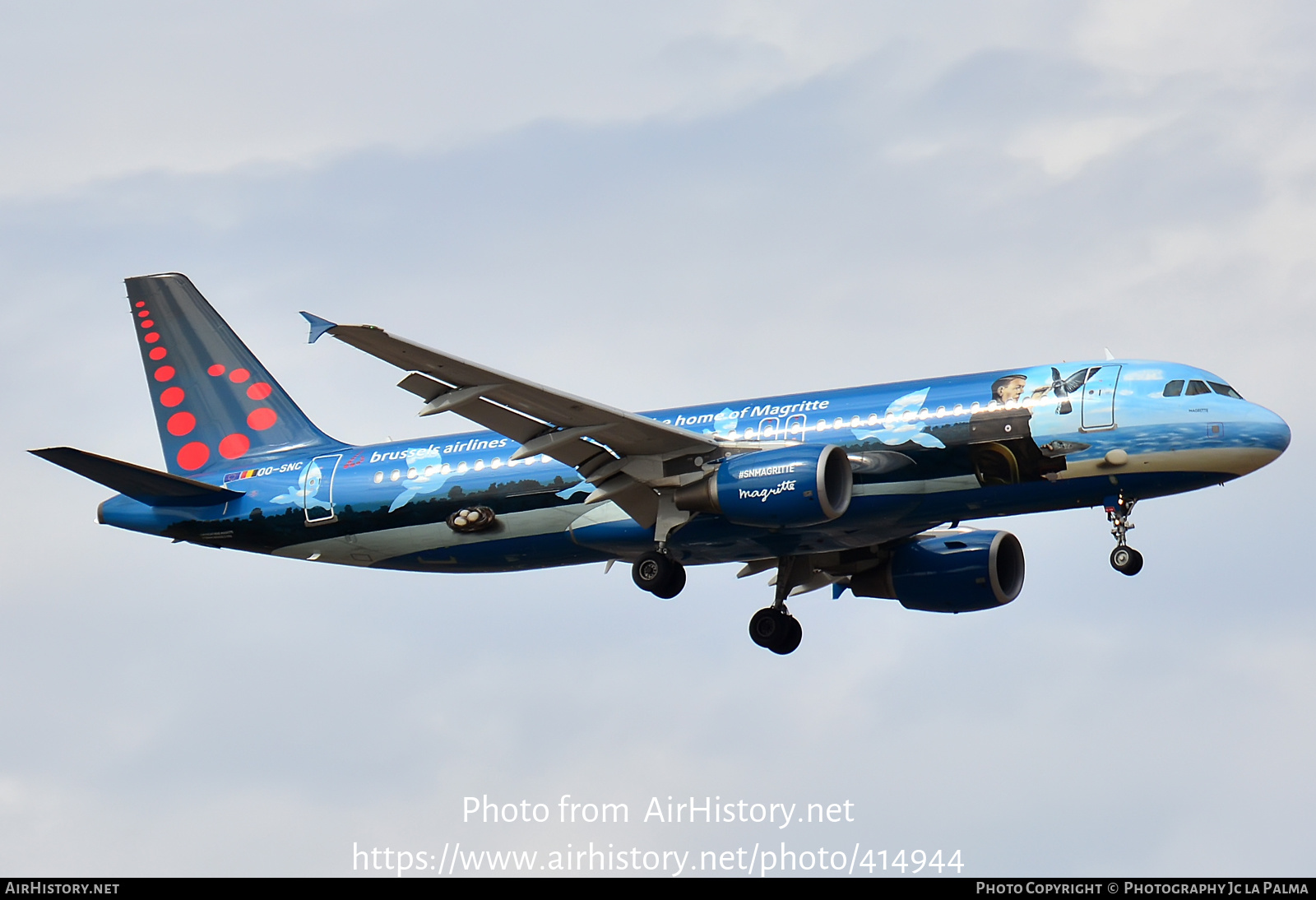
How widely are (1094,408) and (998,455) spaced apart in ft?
6.68

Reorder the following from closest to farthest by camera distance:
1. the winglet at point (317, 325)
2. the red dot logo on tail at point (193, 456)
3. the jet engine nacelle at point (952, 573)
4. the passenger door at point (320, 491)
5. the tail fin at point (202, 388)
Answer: the winglet at point (317, 325)
the jet engine nacelle at point (952, 573)
the passenger door at point (320, 491)
the tail fin at point (202, 388)
the red dot logo on tail at point (193, 456)

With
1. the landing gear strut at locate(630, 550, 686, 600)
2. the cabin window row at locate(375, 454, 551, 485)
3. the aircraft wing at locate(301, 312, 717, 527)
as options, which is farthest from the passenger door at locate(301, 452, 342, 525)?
the landing gear strut at locate(630, 550, 686, 600)

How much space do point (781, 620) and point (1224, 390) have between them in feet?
37.3

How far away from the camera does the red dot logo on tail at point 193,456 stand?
43719 millimetres

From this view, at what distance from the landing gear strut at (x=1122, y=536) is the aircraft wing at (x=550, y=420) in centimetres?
791

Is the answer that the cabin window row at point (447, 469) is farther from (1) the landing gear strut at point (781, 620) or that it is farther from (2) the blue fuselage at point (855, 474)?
(1) the landing gear strut at point (781, 620)

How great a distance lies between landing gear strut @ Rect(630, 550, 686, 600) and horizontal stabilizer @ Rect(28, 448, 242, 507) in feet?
34.2

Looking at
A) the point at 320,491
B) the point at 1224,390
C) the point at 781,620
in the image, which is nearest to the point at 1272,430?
the point at 1224,390

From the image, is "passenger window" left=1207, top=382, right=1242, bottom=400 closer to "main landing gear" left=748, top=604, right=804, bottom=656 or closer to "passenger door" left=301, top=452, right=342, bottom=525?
"main landing gear" left=748, top=604, right=804, bottom=656

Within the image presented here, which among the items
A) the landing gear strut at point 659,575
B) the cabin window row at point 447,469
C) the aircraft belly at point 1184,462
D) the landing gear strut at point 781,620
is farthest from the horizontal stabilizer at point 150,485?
the aircraft belly at point 1184,462

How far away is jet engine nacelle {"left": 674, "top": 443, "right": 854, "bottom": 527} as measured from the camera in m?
33.5

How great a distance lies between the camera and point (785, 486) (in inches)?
1324

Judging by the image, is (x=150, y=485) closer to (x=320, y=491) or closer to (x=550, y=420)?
(x=320, y=491)
